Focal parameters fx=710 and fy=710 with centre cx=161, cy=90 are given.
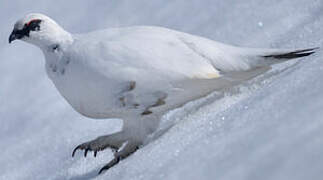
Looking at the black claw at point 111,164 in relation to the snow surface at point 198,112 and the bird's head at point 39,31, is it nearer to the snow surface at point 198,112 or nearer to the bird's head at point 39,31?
the snow surface at point 198,112

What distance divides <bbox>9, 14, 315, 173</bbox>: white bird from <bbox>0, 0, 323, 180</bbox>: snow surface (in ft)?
0.32

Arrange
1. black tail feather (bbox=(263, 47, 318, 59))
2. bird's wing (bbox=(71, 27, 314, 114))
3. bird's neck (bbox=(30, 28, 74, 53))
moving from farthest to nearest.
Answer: bird's neck (bbox=(30, 28, 74, 53)) < black tail feather (bbox=(263, 47, 318, 59)) < bird's wing (bbox=(71, 27, 314, 114))

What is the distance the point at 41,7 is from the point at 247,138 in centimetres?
319

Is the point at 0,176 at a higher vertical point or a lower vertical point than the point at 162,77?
lower

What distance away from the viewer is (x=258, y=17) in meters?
3.32

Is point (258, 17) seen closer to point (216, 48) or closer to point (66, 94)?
point (216, 48)

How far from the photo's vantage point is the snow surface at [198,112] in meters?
1.43

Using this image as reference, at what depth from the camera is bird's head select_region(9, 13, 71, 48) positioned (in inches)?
100.0

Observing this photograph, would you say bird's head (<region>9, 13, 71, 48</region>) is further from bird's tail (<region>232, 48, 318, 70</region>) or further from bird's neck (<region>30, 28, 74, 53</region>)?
bird's tail (<region>232, 48, 318, 70</region>)

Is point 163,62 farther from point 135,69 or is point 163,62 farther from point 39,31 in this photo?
point 39,31

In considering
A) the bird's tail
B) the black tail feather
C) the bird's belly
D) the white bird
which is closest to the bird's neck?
the white bird

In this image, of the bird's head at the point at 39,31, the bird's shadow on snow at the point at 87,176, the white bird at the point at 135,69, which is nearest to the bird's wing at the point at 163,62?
the white bird at the point at 135,69

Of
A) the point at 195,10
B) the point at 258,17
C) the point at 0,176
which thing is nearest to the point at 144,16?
the point at 195,10

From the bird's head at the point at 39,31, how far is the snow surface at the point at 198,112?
0.51 m
